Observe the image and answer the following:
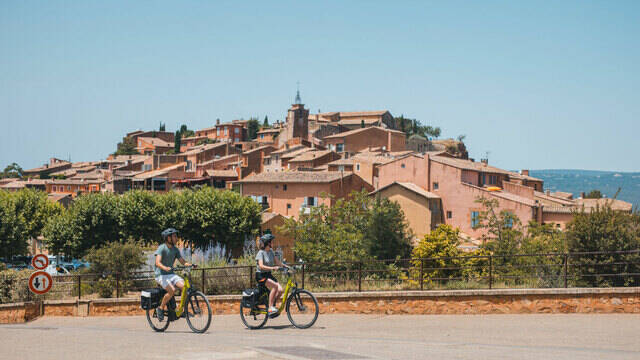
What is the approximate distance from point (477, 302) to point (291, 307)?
4.53 meters

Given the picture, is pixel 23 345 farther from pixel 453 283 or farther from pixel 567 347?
pixel 453 283

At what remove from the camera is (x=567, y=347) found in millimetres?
8453

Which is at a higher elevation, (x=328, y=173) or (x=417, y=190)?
(x=328, y=173)

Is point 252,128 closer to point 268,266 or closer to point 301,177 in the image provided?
point 301,177

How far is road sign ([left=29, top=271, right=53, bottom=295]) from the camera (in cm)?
1412

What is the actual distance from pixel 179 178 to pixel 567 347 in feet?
268

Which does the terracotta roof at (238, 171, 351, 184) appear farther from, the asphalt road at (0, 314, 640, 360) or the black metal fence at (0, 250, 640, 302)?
the asphalt road at (0, 314, 640, 360)

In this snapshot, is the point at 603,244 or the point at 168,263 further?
the point at 603,244

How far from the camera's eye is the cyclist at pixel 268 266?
1061cm

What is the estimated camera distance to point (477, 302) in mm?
12961

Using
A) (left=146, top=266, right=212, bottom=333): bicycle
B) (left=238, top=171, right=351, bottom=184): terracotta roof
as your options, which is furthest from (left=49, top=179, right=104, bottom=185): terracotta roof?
(left=146, top=266, right=212, bottom=333): bicycle

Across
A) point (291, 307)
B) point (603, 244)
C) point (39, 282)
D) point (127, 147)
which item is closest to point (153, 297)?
point (291, 307)

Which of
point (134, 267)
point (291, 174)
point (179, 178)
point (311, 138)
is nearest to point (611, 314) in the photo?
point (134, 267)

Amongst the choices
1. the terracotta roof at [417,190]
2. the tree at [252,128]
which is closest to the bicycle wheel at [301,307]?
the terracotta roof at [417,190]
